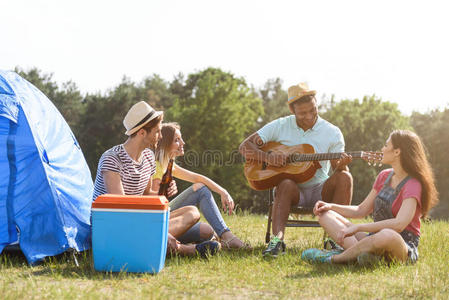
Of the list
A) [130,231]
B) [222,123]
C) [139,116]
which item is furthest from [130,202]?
[222,123]

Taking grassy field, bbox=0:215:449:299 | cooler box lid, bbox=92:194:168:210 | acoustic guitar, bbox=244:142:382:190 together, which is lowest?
grassy field, bbox=0:215:449:299

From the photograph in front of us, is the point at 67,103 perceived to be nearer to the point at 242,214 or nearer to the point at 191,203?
the point at 242,214

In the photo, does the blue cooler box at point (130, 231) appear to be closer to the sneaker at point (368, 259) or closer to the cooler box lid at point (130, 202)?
the cooler box lid at point (130, 202)

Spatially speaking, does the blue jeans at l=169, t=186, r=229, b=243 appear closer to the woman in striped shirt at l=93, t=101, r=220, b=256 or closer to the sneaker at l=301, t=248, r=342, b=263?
the woman in striped shirt at l=93, t=101, r=220, b=256

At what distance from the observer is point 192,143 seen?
2411 centimetres

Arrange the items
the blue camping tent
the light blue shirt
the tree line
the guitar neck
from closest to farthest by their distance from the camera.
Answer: the blue camping tent < the guitar neck < the light blue shirt < the tree line

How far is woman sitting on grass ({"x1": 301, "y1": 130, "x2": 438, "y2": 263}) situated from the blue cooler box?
1363 mm

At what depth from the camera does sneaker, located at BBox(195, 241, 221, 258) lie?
4137 mm

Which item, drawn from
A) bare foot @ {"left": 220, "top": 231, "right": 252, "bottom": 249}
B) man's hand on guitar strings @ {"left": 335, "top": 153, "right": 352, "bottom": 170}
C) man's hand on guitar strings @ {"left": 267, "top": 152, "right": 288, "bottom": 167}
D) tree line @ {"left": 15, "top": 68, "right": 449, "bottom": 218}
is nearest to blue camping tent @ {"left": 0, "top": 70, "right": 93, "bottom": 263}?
bare foot @ {"left": 220, "top": 231, "right": 252, "bottom": 249}

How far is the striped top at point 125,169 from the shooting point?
385 cm

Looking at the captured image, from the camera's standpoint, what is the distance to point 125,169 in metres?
3.96

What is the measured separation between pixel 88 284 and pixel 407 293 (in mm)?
2112

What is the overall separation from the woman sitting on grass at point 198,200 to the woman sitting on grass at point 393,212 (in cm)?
77

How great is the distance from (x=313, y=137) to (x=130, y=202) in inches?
90.9
